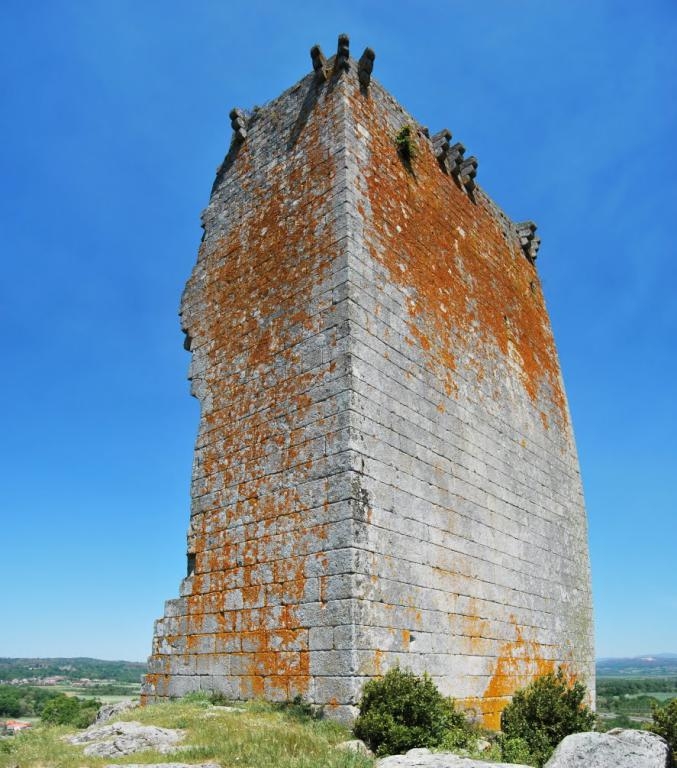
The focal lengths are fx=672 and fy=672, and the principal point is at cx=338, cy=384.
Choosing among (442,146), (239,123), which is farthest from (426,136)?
(239,123)

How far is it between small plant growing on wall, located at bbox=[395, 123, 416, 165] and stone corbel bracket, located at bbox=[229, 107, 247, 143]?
2546 millimetres

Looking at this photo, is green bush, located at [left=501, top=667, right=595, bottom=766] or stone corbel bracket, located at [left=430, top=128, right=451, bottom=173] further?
stone corbel bracket, located at [left=430, top=128, right=451, bottom=173]

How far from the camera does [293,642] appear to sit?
6887 millimetres

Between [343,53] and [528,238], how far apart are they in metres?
6.48

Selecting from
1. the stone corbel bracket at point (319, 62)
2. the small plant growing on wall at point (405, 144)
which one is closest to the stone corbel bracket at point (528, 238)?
the small plant growing on wall at point (405, 144)

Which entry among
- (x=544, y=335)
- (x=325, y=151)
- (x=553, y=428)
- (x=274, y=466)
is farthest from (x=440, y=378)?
(x=544, y=335)

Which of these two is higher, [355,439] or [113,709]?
[355,439]

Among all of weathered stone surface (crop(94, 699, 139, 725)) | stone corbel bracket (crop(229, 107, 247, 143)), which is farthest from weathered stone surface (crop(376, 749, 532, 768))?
stone corbel bracket (crop(229, 107, 247, 143))

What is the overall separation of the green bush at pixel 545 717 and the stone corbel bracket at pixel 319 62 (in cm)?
829

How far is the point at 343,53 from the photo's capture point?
368 inches

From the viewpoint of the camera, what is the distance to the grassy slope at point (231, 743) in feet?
16.5

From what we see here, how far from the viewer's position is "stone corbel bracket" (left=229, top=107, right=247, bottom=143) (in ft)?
35.7

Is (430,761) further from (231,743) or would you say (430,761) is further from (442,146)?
(442,146)

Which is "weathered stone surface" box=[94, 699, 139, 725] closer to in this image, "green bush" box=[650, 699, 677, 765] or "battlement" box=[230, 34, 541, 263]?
"green bush" box=[650, 699, 677, 765]
